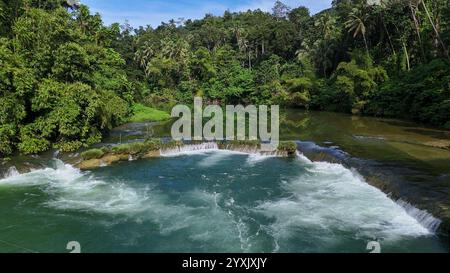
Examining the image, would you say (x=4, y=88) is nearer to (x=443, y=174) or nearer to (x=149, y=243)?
(x=149, y=243)

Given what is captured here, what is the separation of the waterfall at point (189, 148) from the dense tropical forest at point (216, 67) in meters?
4.99

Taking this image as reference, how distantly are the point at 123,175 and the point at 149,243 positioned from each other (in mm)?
8491

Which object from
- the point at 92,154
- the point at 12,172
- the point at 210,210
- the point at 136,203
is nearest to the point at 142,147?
the point at 92,154

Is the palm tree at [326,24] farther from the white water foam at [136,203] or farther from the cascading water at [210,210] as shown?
the white water foam at [136,203]

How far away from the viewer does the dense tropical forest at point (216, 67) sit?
933 inches

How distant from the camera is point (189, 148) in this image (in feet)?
85.8

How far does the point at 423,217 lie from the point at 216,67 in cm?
5883

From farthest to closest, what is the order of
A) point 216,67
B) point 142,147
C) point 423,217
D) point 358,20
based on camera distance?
point 216,67
point 358,20
point 142,147
point 423,217

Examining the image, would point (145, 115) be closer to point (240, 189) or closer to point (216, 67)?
point (240, 189)

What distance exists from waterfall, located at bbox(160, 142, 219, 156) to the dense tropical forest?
16.4 ft

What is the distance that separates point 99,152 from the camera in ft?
73.9

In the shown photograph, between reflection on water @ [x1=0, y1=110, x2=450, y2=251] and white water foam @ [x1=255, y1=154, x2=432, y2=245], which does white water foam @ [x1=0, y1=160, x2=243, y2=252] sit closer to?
reflection on water @ [x1=0, y1=110, x2=450, y2=251]

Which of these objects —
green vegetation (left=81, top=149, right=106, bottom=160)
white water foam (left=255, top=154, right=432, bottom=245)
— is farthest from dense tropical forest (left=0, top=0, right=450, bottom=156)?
white water foam (left=255, top=154, right=432, bottom=245)
